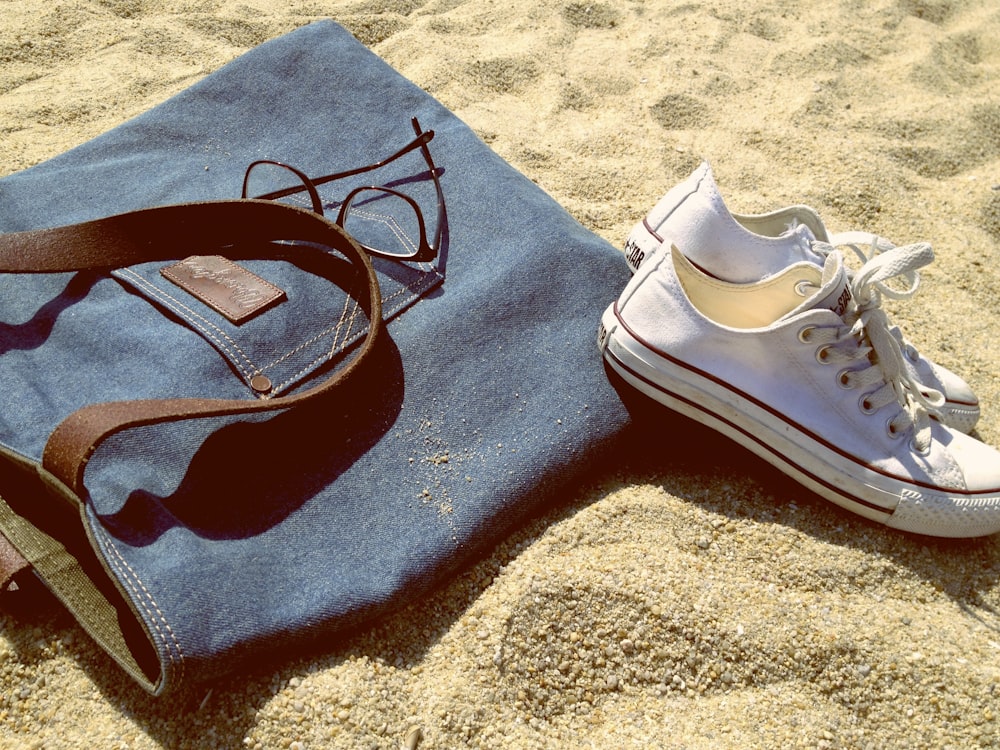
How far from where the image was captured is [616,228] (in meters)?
1.66

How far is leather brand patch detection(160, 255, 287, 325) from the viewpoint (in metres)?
1.11

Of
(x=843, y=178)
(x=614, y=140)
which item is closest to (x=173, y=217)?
(x=614, y=140)

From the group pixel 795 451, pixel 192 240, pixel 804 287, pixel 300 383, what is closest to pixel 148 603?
pixel 300 383

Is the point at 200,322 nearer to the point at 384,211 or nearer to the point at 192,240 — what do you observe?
the point at 192,240

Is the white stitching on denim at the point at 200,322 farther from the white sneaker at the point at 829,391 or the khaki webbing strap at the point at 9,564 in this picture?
the white sneaker at the point at 829,391

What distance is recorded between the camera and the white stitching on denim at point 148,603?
33.1 inches

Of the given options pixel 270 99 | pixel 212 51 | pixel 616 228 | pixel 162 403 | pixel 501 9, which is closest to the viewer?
pixel 162 403

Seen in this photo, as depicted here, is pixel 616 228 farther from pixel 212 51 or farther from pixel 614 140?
pixel 212 51

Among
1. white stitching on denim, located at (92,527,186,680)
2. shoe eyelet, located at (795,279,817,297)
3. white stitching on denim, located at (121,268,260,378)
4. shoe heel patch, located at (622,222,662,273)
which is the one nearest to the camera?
white stitching on denim, located at (92,527,186,680)

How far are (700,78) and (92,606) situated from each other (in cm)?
185

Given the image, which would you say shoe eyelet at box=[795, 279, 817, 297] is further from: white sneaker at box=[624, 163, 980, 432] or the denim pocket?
the denim pocket

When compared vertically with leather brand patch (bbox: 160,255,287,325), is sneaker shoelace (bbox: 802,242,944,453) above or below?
below

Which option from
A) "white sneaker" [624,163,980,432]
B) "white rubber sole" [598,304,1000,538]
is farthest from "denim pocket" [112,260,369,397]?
"white sneaker" [624,163,980,432]

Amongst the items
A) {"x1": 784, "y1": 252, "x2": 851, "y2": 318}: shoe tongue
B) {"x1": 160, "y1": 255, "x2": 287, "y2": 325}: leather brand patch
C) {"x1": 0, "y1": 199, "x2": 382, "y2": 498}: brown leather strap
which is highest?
{"x1": 0, "y1": 199, "x2": 382, "y2": 498}: brown leather strap
